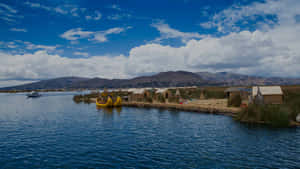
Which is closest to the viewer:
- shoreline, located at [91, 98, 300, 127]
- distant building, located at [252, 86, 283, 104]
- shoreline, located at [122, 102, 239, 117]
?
shoreline, located at [91, 98, 300, 127]

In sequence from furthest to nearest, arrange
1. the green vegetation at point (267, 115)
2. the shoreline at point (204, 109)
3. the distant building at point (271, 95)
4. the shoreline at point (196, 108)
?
the distant building at point (271, 95), the shoreline at point (196, 108), the shoreline at point (204, 109), the green vegetation at point (267, 115)

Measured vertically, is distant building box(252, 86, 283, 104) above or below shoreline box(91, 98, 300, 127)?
above

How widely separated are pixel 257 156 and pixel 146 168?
771 cm

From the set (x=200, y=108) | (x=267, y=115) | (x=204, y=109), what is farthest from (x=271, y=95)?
(x=267, y=115)

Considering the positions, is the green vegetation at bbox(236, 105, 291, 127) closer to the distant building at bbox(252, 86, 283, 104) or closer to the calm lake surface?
the calm lake surface

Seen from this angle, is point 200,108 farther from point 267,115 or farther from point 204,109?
point 267,115

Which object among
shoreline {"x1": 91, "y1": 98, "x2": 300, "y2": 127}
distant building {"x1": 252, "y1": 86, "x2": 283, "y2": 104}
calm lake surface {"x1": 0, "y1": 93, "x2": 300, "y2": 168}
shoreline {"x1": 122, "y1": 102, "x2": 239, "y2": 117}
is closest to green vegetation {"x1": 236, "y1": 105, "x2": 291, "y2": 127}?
shoreline {"x1": 91, "y1": 98, "x2": 300, "y2": 127}

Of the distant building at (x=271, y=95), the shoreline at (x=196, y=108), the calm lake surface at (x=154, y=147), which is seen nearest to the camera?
the calm lake surface at (x=154, y=147)

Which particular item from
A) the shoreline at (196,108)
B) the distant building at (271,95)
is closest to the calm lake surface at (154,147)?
the shoreline at (196,108)

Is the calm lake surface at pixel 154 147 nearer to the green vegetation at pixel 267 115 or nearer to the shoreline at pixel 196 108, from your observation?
the green vegetation at pixel 267 115

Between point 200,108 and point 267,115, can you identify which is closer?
point 267,115

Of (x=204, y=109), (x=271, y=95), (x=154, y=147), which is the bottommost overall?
(x=154, y=147)

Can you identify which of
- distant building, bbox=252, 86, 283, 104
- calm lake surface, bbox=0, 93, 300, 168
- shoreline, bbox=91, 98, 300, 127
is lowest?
calm lake surface, bbox=0, 93, 300, 168

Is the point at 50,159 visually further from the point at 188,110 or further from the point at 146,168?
the point at 188,110
